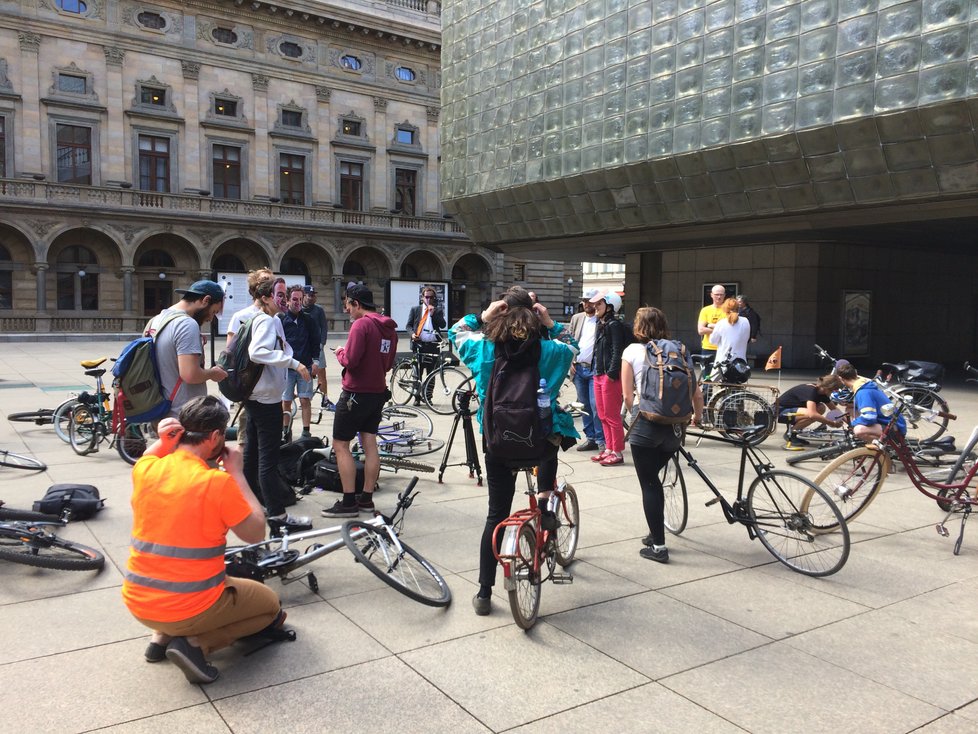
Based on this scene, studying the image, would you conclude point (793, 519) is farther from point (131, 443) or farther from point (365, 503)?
point (131, 443)

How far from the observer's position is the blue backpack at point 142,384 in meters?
6.22

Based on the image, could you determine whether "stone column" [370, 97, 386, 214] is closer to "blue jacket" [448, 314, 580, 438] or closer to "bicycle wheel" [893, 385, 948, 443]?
"bicycle wheel" [893, 385, 948, 443]

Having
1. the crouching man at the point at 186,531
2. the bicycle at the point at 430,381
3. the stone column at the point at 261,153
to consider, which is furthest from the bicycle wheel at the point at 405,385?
the stone column at the point at 261,153

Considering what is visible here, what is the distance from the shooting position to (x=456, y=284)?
2034 inches

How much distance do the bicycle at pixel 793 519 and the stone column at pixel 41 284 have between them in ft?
127

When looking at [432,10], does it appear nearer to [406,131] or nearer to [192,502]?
[406,131]

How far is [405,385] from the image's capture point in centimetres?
1434

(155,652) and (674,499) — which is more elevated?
(674,499)

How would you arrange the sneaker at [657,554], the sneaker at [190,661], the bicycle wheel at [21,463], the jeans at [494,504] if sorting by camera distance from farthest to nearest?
the bicycle wheel at [21,463], the sneaker at [657,554], the jeans at [494,504], the sneaker at [190,661]

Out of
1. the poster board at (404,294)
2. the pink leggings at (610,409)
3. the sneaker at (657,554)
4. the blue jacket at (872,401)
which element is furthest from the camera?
the poster board at (404,294)

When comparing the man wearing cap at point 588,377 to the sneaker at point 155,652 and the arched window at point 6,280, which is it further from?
the arched window at point 6,280

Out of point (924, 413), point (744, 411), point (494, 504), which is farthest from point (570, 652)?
point (924, 413)

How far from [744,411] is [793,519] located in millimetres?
5432

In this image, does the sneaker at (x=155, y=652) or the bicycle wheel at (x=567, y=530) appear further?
the bicycle wheel at (x=567, y=530)
